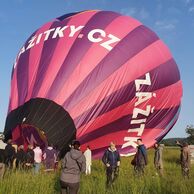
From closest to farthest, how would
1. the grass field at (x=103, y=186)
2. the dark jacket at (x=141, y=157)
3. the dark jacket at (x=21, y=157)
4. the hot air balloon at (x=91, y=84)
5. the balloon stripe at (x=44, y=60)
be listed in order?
1. the grass field at (x=103, y=186)
2. the dark jacket at (x=141, y=157)
3. the dark jacket at (x=21, y=157)
4. the hot air balloon at (x=91, y=84)
5. the balloon stripe at (x=44, y=60)

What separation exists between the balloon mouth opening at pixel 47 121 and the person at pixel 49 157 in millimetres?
477

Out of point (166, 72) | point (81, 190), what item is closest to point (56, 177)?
point (81, 190)

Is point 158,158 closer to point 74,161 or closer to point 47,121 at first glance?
point 47,121

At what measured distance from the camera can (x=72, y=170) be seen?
7805mm

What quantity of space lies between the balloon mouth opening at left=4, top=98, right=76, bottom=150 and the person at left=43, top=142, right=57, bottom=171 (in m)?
0.48

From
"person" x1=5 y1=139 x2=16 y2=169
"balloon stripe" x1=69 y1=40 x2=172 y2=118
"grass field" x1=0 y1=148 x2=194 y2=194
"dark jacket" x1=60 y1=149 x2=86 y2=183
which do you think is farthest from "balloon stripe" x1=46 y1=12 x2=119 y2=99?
"dark jacket" x1=60 y1=149 x2=86 y2=183

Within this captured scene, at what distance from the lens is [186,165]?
13.7 metres

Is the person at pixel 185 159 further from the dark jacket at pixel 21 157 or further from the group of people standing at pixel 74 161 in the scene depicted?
the dark jacket at pixel 21 157

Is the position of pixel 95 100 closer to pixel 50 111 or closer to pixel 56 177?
pixel 50 111

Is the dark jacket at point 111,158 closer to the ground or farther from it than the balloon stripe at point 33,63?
closer to the ground

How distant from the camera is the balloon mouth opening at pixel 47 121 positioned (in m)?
13.7

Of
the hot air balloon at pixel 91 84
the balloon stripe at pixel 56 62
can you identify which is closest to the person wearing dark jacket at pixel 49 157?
the hot air balloon at pixel 91 84

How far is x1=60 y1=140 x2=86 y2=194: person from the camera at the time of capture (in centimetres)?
777

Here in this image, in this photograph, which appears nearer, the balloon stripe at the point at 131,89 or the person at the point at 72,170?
the person at the point at 72,170
